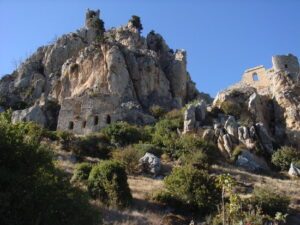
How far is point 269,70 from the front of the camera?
2063 inches

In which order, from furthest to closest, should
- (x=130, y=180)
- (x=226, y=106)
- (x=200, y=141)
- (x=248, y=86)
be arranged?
(x=248, y=86) < (x=226, y=106) < (x=200, y=141) < (x=130, y=180)

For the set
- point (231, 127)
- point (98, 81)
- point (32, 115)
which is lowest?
point (231, 127)

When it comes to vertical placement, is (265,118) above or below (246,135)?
above

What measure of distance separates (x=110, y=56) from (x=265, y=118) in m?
17.8

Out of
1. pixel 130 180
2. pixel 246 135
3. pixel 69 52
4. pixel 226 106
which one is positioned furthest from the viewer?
pixel 69 52

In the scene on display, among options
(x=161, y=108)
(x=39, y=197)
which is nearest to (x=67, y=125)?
(x=161, y=108)

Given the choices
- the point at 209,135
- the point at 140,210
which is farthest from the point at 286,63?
the point at 140,210

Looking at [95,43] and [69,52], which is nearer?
[95,43]

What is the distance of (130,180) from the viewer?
26.8 metres

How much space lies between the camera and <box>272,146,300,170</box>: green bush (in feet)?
116

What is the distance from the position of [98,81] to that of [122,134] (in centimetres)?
1440

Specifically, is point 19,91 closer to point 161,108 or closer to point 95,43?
point 95,43

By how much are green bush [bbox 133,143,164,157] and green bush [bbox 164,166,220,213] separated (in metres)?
9.08

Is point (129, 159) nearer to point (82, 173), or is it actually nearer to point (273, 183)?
point (82, 173)
